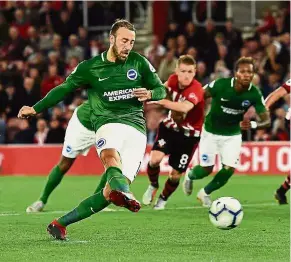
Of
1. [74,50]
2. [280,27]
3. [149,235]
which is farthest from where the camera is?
[74,50]

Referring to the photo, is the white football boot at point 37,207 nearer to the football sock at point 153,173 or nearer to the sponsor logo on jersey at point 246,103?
the football sock at point 153,173

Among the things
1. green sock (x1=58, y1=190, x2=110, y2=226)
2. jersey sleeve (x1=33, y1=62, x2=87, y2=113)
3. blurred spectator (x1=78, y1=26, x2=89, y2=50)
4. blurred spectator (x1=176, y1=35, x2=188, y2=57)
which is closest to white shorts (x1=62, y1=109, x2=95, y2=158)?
jersey sleeve (x1=33, y1=62, x2=87, y2=113)

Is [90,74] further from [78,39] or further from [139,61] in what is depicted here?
[78,39]

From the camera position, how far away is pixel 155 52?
21.6m

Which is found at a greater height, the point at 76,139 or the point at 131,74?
the point at 131,74

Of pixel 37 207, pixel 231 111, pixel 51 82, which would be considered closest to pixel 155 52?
pixel 51 82

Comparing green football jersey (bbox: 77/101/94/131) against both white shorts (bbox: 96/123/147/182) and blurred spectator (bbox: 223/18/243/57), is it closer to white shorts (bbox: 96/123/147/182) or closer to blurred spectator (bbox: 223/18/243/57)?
white shorts (bbox: 96/123/147/182)

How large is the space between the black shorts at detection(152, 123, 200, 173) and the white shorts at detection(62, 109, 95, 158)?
120cm

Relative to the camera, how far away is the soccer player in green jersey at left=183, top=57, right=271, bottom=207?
12.8m

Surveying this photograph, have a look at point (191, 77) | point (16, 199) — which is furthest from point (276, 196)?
point (16, 199)

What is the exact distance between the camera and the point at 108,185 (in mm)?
8836

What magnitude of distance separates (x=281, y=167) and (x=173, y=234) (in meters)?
9.34

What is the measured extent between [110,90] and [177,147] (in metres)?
3.55

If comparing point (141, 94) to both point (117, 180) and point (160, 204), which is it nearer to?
point (117, 180)
